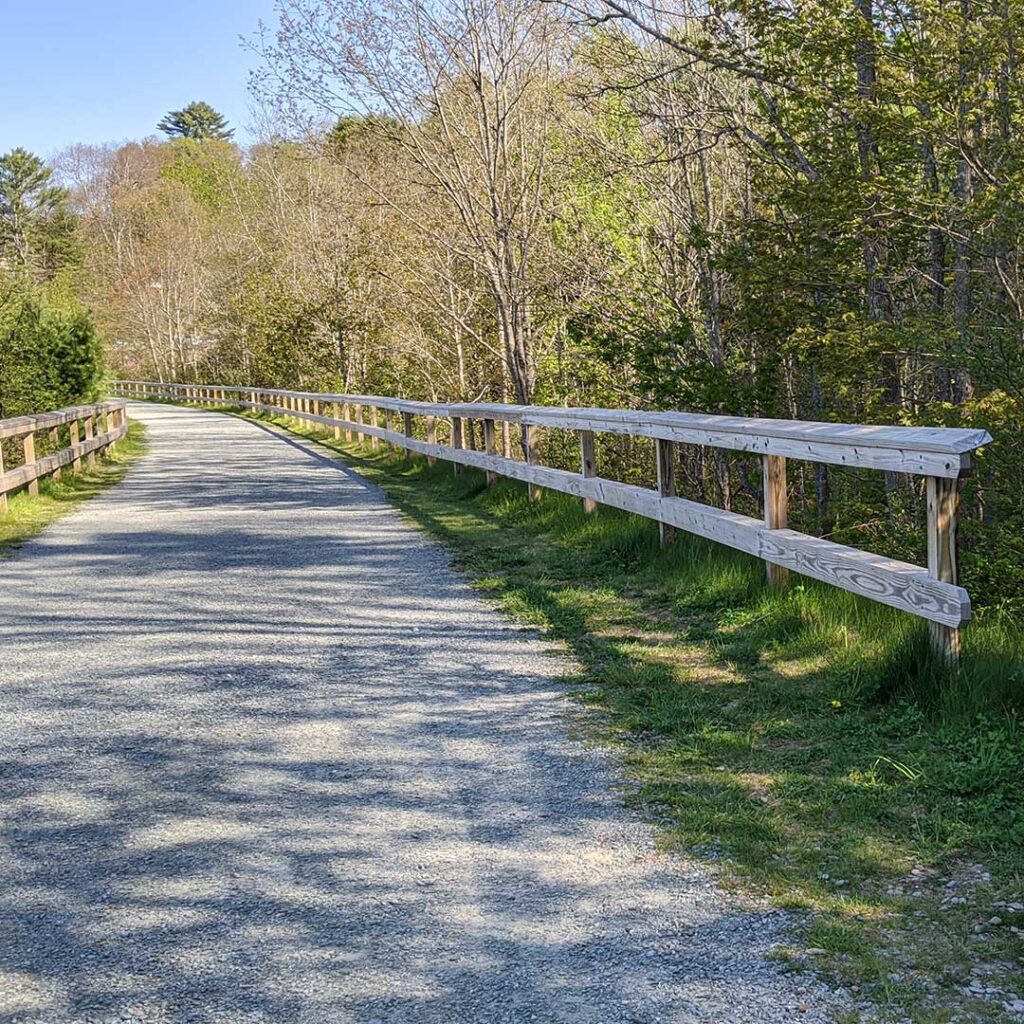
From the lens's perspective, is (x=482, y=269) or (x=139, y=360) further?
(x=139, y=360)

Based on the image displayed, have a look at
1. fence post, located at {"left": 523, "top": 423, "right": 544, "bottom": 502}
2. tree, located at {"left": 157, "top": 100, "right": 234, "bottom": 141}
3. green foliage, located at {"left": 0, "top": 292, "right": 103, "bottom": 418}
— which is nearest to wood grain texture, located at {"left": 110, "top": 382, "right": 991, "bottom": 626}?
fence post, located at {"left": 523, "top": 423, "right": 544, "bottom": 502}

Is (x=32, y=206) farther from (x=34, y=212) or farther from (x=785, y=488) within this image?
(x=785, y=488)

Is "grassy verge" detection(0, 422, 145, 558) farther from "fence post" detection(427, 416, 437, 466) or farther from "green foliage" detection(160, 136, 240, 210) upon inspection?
"green foliage" detection(160, 136, 240, 210)

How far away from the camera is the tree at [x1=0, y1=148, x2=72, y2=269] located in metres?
68.3

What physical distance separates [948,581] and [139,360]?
3054 inches

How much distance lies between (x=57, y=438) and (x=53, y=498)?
467 centimetres

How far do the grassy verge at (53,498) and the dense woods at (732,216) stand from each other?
19.0ft

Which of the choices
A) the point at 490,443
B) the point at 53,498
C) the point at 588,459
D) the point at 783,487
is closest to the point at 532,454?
the point at 490,443

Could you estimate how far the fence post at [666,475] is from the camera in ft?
27.8

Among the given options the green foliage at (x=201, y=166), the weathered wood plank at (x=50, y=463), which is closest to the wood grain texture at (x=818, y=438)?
the weathered wood plank at (x=50, y=463)

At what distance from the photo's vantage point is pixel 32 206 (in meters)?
73.5

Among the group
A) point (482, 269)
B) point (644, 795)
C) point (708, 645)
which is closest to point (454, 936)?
point (644, 795)

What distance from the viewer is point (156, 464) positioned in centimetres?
2114

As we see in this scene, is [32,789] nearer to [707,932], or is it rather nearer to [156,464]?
[707,932]
